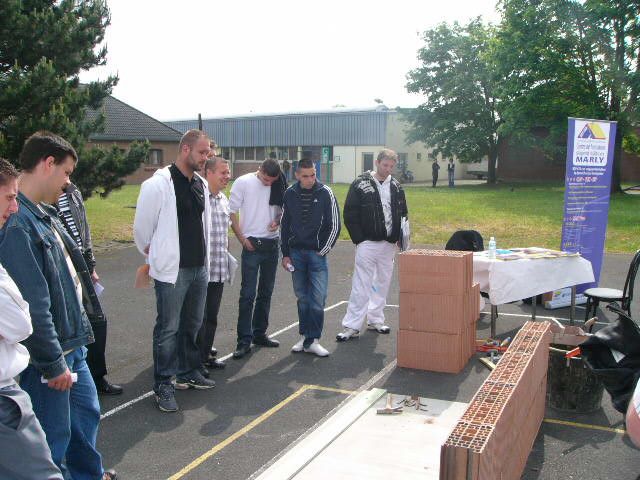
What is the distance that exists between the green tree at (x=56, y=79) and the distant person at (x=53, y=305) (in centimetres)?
1063

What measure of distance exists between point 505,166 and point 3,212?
45.0m

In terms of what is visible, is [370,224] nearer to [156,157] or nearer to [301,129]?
[156,157]

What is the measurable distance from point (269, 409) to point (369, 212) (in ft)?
8.95

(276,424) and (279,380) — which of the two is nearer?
(276,424)

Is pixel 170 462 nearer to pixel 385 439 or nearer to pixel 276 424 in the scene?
pixel 276 424

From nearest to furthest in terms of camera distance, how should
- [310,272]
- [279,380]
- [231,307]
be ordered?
[279,380]
[310,272]
[231,307]

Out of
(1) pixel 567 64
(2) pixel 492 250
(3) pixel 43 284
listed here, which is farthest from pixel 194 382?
(1) pixel 567 64

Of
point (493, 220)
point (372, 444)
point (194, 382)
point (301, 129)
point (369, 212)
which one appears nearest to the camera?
point (372, 444)

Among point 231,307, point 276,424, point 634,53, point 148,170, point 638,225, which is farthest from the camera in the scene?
point 148,170

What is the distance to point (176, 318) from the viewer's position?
4.95 metres

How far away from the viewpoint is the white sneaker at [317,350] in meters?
6.44

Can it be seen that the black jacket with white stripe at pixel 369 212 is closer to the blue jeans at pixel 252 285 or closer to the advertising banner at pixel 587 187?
the blue jeans at pixel 252 285

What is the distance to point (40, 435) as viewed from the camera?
2.52 meters

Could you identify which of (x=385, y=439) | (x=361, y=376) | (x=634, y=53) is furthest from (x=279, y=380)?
(x=634, y=53)
